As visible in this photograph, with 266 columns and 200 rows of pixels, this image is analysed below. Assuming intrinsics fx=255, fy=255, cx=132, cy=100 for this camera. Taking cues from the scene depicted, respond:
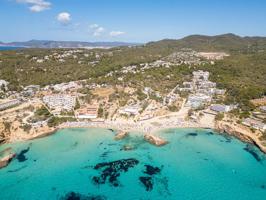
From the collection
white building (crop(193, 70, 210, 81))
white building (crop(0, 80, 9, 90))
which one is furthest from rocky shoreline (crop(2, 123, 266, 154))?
white building (crop(193, 70, 210, 81))

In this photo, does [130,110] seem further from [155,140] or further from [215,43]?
[215,43]

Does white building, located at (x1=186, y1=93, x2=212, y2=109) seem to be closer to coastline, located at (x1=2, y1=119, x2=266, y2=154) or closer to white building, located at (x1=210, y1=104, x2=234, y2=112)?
white building, located at (x1=210, y1=104, x2=234, y2=112)

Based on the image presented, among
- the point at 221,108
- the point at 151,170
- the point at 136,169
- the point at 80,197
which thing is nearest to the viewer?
the point at 80,197

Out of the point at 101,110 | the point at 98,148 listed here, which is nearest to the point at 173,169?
the point at 98,148

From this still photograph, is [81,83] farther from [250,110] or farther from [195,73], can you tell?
[250,110]

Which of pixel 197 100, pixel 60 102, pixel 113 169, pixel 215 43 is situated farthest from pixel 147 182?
pixel 215 43

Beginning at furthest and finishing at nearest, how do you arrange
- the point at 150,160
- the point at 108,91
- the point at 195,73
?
the point at 195,73, the point at 108,91, the point at 150,160
